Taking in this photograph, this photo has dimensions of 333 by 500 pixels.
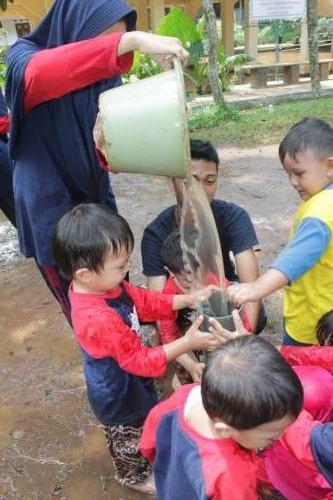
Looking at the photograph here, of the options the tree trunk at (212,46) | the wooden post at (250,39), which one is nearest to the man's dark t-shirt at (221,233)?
the tree trunk at (212,46)

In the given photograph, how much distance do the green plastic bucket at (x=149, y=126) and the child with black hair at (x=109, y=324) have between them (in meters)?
0.21

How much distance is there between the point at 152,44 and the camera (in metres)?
1.50

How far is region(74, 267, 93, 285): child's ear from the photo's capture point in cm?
161

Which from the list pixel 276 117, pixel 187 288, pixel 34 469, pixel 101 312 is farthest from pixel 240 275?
pixel 276 117

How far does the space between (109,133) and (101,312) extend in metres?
0.53

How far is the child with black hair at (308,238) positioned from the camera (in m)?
1.75

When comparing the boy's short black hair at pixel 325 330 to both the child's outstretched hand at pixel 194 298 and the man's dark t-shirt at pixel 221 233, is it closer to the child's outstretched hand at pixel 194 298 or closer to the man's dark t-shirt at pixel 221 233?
the child's outstretched hand at pixel 194 298

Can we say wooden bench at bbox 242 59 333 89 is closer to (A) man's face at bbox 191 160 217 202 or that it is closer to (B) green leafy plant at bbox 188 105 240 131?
(B) green leafy plant at bbox 188 105 240 131

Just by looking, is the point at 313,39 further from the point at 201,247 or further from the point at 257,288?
the point at 257,288

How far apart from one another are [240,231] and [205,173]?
0.99 ft

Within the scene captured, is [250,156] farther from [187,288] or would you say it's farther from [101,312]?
[101,312]

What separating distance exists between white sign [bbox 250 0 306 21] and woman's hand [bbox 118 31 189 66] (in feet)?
28.1

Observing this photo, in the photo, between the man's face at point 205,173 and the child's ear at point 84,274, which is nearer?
the child's ear at point 84,274

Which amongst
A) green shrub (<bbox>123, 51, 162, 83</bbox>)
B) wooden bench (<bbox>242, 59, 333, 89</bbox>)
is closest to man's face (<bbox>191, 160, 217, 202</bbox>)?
green shrub (<bbox>123, 51, 162, 83</bbox>)
